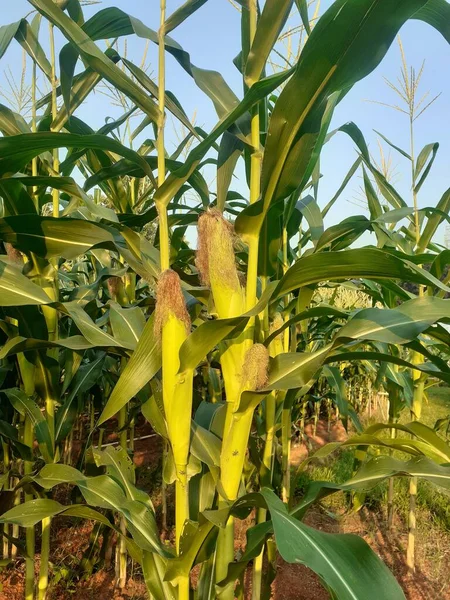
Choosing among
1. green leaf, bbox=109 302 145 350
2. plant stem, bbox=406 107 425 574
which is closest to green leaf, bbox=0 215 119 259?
green leaf, bbox=109 302 145 350

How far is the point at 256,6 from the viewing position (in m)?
1.02

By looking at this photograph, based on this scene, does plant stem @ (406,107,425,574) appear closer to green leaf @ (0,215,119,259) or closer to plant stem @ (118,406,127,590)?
plant stem @ (118,406,127,590)

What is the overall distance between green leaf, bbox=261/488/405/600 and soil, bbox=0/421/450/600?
1396mm

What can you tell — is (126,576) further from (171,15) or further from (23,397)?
(171,15)

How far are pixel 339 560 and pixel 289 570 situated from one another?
175 centimetres

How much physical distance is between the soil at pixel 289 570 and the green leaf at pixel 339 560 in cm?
140

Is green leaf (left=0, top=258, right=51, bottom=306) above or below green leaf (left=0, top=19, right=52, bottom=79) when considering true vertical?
below

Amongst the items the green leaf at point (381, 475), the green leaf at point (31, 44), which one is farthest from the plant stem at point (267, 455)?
the green leaf at point (31, 44)

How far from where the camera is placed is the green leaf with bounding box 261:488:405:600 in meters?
0.65

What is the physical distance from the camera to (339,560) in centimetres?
71

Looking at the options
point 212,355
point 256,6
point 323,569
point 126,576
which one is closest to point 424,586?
point 126,576

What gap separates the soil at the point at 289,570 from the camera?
202 centimetres

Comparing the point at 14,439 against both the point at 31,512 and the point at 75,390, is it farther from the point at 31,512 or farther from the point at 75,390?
the point at 31,512

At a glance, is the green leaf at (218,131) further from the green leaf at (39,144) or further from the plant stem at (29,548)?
the plant stem at (29,548)
